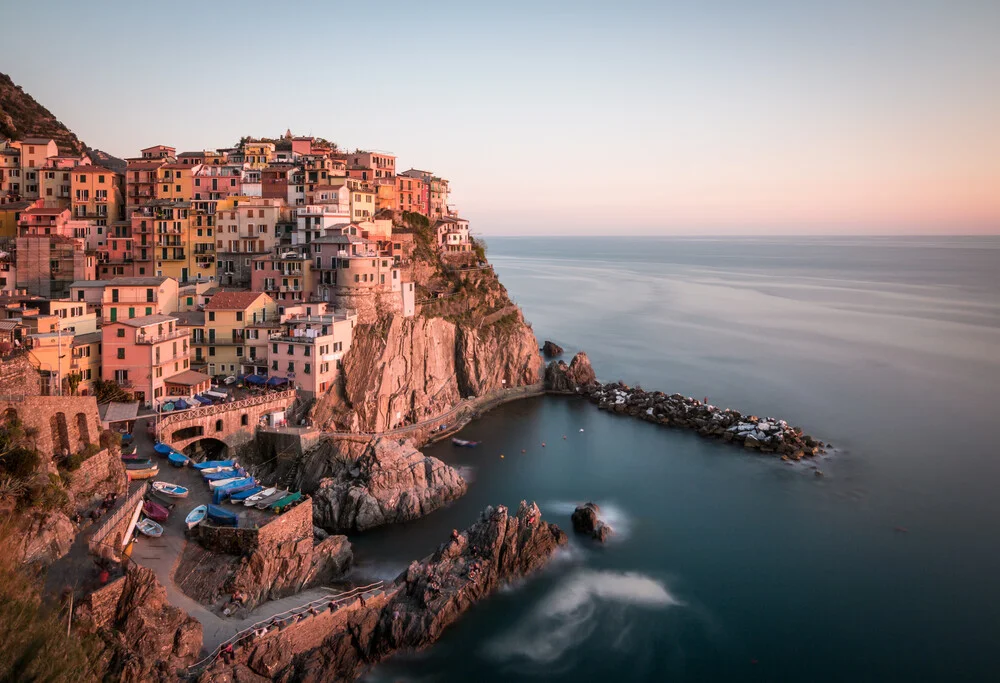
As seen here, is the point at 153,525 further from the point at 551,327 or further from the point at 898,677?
the point at 551,327

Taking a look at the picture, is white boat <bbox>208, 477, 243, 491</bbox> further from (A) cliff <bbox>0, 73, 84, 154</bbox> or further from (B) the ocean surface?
(A) cliff <bbox>0, 73, 84, 154</bbox>

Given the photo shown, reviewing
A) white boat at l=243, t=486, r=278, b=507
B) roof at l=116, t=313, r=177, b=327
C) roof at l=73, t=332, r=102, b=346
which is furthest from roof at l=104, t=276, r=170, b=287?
white boat at l=243, t=486, r=278, b=507

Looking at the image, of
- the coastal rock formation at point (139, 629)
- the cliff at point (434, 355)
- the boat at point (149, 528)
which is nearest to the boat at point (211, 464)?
the boat at point (149, 528)

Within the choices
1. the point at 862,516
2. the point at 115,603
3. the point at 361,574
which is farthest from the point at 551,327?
the point at 115,603

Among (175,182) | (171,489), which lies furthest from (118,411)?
(175,182)

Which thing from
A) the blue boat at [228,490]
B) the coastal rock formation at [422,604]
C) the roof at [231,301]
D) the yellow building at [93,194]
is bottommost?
the coastal rock formation at [422,604]

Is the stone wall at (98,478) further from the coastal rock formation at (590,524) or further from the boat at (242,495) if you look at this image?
the coastal rock formation at (590,524)
